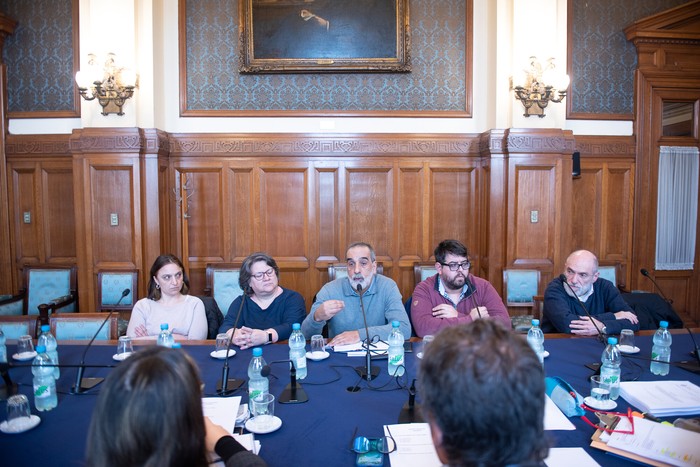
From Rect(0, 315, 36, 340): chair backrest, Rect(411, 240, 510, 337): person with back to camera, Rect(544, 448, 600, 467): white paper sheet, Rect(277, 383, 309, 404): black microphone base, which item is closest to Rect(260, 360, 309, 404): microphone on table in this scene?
Rect(277, 383, 309, 404): black microphone base

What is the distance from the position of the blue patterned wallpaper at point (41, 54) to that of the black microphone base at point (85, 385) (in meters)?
3.58

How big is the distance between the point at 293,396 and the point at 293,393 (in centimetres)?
2

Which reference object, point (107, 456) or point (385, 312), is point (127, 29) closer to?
point (385, 312)

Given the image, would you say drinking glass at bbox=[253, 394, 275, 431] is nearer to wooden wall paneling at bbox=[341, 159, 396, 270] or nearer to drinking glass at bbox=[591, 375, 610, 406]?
drinking glass at bbox=[591, 375, 610, 406]

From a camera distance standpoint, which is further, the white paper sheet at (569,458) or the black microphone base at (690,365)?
the black microphone base at (690,365)

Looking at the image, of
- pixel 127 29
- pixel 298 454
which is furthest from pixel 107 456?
pixel 127 29

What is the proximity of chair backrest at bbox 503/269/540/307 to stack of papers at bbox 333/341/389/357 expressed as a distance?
1.98 metres

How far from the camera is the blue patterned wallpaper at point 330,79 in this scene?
465cm

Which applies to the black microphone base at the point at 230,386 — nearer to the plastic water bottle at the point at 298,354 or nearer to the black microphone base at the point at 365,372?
the plastic water bottle at the point at 298,354

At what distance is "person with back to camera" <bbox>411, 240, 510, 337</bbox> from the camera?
2.86m

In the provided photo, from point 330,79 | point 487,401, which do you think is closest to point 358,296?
point 487,401

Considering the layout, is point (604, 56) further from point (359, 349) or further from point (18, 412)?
point (18, 412)

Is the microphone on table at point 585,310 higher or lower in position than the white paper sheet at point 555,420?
higher

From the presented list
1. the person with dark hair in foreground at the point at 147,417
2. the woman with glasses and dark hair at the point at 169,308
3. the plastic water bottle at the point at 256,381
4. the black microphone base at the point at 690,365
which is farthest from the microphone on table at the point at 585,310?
the woman with glasses and dark hair at the point at 169,308
